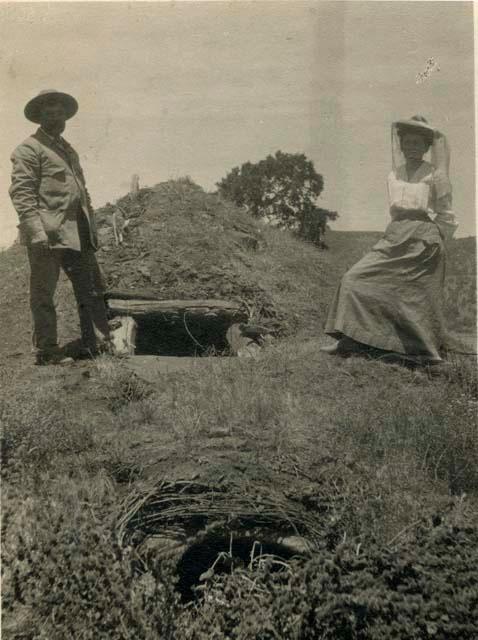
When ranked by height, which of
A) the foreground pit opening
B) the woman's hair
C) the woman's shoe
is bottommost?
the foreground pit opening

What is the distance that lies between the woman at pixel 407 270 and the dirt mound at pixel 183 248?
2375 mm

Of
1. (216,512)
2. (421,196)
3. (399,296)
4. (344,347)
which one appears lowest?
(216,512)

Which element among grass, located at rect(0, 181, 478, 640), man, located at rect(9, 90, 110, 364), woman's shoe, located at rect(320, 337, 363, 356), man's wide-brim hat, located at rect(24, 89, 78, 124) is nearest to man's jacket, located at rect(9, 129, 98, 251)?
man, located at rect(9, 90, 110, 364)

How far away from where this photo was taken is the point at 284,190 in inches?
771

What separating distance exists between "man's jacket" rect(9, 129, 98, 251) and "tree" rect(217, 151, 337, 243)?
1221cm

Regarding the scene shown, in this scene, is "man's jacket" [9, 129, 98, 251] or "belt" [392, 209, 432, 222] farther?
"belt" [392, 209, 432, 222]

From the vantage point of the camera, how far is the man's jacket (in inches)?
223

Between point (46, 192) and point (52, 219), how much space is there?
0.95 ft

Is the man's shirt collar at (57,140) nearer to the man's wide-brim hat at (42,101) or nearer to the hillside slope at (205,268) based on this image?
the man's wide-brim hat at (42,101)

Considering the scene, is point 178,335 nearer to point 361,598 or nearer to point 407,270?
point 407,270

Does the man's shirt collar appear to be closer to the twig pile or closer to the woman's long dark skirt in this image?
the woman's long dark skirt

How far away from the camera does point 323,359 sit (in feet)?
19.1

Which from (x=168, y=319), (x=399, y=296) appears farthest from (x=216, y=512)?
(x=168, y=319)

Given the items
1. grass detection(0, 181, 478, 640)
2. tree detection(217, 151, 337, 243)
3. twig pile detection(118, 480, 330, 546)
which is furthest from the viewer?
tree detection(217, 151, 337, 243)
